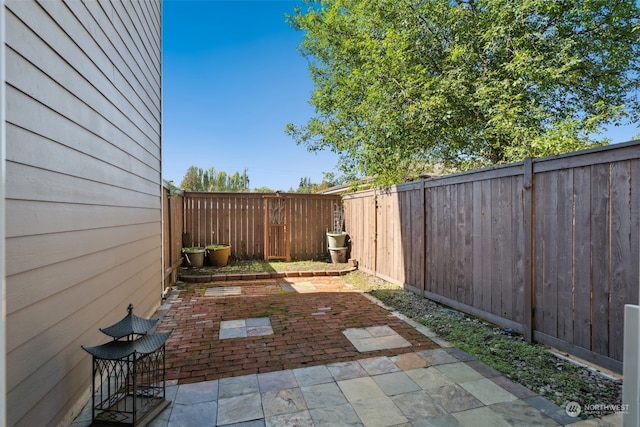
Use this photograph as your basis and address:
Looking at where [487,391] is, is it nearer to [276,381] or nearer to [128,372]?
[276,381]

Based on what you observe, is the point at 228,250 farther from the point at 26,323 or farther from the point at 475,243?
the point at 26,323

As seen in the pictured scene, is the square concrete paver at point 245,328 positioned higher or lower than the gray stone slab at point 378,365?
lower

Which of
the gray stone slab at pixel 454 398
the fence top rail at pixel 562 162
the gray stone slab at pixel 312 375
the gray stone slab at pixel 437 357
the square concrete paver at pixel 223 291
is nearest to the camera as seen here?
the gray stone slab at pixel 454 398

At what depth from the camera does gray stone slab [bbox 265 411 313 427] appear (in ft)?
5.85

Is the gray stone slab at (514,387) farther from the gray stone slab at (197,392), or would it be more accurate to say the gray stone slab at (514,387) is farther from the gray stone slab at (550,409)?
the gray stone slab at (197,392)

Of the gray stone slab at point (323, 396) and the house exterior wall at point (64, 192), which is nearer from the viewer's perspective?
the house exterior wall at point (64, 192)

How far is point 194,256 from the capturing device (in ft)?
21.2

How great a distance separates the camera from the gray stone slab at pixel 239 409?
6.02 ft

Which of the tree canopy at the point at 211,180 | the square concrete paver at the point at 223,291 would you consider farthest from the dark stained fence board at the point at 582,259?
the tree canopy at the point at 211,180

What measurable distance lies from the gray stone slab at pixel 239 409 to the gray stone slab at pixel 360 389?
1.91 feet

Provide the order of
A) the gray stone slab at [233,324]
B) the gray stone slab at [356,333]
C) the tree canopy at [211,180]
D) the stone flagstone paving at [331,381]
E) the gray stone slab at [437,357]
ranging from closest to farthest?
the stone flagstone paving at [331,381] < the gray stone slab at [437,357] < the gray stone slab at [356,333] < the gray stone slab at [233,324] < the tree canopy at [211,180]

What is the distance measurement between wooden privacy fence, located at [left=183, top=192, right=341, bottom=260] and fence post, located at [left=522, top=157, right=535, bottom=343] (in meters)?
5.04

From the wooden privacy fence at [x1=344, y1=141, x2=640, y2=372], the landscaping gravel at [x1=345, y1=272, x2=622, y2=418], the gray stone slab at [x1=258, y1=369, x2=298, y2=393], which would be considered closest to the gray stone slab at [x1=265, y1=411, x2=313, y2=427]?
the gray stone slab at [x1=258, y1=369, x2=298, y2=393]

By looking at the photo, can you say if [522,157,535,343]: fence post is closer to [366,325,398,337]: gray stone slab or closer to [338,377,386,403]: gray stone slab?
[366,325,398,337]: gray stone slab
